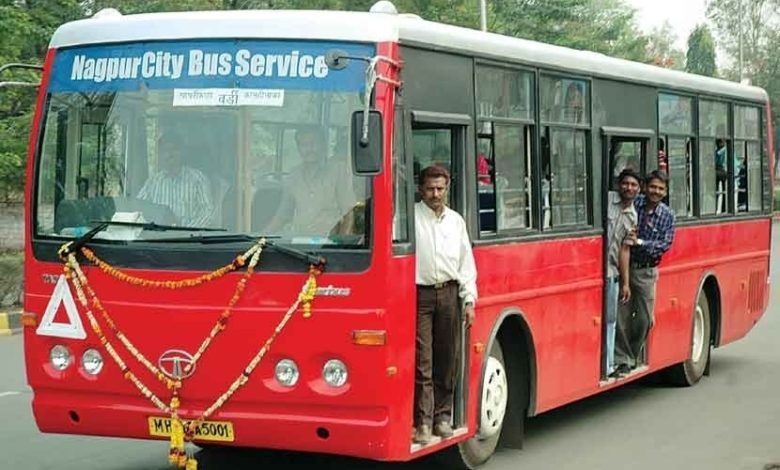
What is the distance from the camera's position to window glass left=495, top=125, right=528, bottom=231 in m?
9.24

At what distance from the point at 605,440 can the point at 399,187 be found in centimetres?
333

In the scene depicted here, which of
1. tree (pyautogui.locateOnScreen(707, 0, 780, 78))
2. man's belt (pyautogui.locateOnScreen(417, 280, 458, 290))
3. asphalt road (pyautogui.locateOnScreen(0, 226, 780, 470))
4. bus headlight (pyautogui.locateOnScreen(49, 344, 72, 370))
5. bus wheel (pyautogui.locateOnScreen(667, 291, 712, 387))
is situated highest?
tree (pyautogui.locateOnScreen(707, 0, 780, 78))

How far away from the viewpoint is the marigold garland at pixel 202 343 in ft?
24.9

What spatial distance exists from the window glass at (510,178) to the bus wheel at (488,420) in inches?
31.2

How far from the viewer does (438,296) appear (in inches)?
324

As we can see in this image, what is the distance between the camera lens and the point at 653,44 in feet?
333

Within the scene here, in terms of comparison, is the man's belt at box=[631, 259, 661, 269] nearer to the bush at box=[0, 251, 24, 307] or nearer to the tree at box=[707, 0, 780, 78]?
the bush at box=[0, 251, 24, 307]

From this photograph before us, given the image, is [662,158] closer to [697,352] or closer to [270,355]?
[697,352]

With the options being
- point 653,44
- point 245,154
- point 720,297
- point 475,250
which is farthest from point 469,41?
point 653,44

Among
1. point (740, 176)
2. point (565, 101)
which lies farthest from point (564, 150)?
point (740, 176)

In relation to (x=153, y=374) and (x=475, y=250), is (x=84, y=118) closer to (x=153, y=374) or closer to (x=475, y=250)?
(x=153, y=374)

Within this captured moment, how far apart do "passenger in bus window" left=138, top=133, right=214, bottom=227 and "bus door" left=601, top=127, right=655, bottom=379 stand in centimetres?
408

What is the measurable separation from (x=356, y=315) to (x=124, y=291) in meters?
1.27

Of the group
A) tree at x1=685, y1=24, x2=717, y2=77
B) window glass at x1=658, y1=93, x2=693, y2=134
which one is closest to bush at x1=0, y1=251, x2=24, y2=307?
window glass at x1=658, y1=93, x2=693, y2=134
